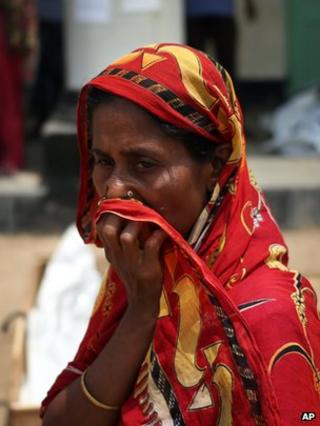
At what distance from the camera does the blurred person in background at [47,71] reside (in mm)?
8164

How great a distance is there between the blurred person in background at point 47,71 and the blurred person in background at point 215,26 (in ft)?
3.98

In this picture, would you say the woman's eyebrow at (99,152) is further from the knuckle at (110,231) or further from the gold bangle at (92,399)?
the gold bangle at (92,399)

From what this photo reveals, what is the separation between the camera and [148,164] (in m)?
1.73

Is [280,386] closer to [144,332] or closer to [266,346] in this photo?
[266,346]

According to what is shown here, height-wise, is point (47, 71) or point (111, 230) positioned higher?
point (111, 230)

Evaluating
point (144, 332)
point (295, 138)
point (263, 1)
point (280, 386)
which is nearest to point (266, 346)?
point (280, 386)

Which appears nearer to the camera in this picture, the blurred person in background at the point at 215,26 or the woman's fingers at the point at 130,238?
the woman's fingers at the point at 130,238

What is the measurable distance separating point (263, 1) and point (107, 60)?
114 inches

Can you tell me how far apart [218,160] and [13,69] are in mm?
→ 4900

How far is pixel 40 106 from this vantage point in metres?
8.30

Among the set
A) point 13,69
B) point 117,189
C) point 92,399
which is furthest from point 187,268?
point 13,69

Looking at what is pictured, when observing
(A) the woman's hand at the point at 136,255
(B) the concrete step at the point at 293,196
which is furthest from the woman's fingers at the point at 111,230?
(B) the concrete step at the point at 293,196

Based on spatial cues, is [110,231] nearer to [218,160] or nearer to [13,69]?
[218,160]

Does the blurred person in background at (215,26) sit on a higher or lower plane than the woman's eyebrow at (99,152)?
lower
